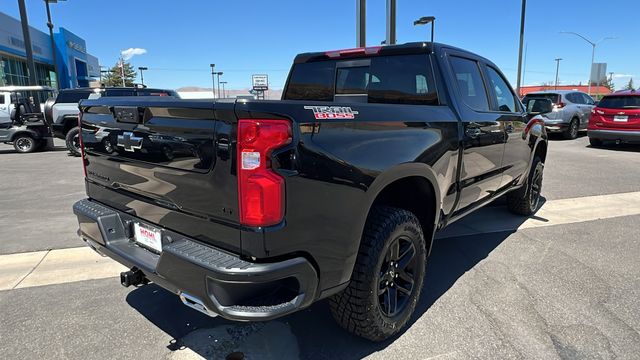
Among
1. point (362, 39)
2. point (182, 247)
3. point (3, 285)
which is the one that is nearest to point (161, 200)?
point (182, 247)

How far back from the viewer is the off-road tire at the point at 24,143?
12.8m

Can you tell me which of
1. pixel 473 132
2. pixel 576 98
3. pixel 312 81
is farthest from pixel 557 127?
pixel 312 81

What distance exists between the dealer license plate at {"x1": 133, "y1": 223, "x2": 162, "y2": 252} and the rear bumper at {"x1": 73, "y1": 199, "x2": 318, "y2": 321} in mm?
103

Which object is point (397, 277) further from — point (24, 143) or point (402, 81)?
point (24, 143)

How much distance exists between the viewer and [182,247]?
2.15 metres

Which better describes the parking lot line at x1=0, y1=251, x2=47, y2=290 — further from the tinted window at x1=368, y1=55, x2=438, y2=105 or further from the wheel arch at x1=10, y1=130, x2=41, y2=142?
the wheel arch at x1=10, y1=130, x2=41, y2=142

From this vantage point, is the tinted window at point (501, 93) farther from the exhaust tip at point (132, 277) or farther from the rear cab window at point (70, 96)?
the rear cab window at point (70, 96)

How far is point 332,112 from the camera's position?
2.17 m

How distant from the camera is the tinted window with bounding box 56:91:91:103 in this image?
1209 cm

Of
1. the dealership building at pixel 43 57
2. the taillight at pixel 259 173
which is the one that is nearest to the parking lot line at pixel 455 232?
the taillight at pixel 259 173

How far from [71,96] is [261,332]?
12.0 metres

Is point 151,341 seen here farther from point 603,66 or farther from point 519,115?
point 603,66

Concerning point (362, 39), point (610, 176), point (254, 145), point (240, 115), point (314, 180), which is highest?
point (362, 39)

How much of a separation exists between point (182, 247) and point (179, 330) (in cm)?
106
